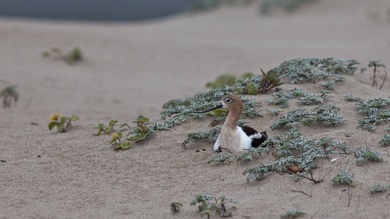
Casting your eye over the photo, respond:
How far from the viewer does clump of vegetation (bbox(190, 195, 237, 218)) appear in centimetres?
450

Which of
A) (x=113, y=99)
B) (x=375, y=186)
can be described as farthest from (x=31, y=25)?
(x=375, y=186)

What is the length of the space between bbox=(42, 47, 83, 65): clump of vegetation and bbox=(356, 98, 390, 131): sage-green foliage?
7006 millimetres

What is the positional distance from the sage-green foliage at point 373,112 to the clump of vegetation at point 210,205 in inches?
61.7

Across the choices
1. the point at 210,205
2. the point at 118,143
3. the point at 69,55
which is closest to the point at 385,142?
the point at 210,205

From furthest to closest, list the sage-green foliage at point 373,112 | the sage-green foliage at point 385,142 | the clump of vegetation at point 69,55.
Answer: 1. the clump of vegetation at point 69,55
2. the sage-green foliage at point 373,112
3. the sage-green foliage at point 385,142

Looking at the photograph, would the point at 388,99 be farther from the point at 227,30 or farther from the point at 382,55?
the point at 227,30

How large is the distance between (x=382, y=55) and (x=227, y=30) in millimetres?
4870

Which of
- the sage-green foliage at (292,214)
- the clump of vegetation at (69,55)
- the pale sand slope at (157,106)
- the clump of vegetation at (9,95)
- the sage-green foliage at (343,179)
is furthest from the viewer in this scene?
the clump of vegetation at (69,55)

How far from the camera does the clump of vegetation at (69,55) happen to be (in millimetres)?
12164

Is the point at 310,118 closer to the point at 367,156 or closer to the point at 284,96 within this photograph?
the point at 284,96

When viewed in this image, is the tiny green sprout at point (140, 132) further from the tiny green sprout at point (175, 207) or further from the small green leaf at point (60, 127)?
the tiny green sprout at point (175, 207)

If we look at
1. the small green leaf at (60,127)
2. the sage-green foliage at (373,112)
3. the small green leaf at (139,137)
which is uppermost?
the sage-green foliage at (373,112)

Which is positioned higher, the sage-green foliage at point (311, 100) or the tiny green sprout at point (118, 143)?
the sage-green foliage at point (311, 100)

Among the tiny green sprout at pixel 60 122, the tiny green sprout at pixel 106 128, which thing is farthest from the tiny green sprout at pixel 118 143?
the tiny green sprout at pixel 60 122
